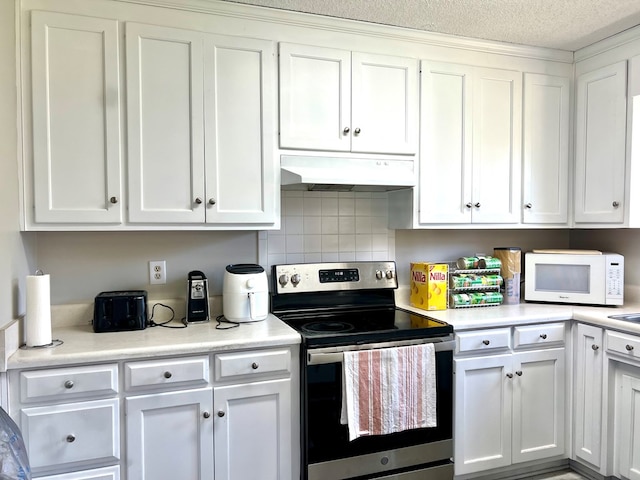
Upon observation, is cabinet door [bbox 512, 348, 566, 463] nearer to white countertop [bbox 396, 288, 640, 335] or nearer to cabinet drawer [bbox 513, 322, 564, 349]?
cabinet drawer [bbox 513, 322, 564, 349]

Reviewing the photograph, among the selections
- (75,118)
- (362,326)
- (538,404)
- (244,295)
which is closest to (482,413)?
(538,404)

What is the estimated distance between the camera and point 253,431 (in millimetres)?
1912

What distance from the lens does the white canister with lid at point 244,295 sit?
2.17 m

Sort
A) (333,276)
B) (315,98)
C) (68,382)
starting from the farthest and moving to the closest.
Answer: (333,276), (315,98), (68,382)

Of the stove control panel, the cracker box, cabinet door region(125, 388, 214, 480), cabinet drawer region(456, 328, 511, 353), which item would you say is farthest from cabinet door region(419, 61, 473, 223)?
cabinet door region(125, 388, 214, 480)

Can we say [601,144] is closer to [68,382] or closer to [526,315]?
[526,315]

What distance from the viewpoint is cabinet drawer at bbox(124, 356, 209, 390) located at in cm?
175

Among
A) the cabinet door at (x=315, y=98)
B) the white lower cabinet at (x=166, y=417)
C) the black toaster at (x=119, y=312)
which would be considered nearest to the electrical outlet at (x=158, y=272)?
the black toaster at (x=119, y=312)

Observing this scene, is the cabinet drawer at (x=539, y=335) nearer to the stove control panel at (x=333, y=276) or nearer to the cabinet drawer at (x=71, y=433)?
the stove control panel at (x=333, y=276)

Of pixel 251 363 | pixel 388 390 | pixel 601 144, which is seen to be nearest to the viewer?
pixel 251 363

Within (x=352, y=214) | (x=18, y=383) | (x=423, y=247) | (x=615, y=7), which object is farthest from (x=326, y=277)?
(x=615, y=7)

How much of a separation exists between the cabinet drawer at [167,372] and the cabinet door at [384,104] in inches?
50.6

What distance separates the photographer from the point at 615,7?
2.20m

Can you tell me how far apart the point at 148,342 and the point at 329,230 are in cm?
119
